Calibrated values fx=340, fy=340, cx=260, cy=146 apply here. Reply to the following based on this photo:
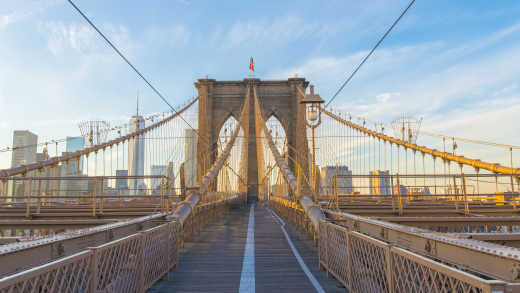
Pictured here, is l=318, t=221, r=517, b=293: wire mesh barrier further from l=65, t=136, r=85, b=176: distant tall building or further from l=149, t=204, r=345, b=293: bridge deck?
l=65, t=136, r=85, b=176: distant tall building

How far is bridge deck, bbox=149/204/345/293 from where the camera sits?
532cm

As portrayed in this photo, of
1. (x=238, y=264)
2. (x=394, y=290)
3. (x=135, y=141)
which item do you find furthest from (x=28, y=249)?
(x=135, y=141)

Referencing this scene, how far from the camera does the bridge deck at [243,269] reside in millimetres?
5324

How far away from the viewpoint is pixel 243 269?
6500mm

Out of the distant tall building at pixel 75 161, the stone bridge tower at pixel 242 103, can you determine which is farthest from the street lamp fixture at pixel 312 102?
the stone bridge tower at pixel 242 103

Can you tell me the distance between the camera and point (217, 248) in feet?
29.2

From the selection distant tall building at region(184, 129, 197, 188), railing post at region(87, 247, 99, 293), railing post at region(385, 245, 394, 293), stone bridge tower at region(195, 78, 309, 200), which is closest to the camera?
railing post at region(87, 247, 99, 293)

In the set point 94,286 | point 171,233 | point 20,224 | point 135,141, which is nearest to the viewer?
point 94,286

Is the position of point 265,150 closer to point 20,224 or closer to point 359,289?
point 20,224

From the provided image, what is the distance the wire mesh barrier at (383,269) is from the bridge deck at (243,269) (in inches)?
19.2

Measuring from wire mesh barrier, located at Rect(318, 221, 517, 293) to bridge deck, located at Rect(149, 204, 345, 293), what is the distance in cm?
49

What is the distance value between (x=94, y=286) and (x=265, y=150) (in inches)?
1157

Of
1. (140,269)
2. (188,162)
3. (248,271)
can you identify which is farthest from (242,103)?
(140,269)

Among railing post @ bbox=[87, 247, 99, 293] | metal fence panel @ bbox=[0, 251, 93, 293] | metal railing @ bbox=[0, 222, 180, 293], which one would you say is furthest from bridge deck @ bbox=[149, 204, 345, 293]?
metal fence panel @ bbox=[0, 251, 93, 293]
